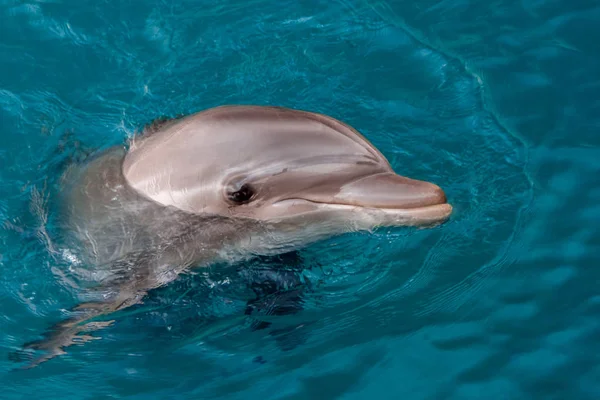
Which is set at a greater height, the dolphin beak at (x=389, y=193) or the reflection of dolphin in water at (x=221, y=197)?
the reflection of dolphin in water at (x=221, y=197)

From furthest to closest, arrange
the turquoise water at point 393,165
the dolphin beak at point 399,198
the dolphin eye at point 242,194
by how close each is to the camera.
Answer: the turquoise water at point 393,165 < the dolphin eye at point 242,194 < the dolphin beak at point 399,198

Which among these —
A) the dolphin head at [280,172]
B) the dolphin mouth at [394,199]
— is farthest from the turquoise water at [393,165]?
the dolphin mouth at [394,199]

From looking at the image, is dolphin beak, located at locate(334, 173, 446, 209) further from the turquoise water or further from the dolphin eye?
the turquoise water

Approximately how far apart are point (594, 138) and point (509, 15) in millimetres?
2570

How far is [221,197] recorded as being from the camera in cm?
596

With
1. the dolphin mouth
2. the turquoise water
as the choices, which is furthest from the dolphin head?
the turquoise water

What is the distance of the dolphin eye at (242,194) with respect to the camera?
19.3 ft

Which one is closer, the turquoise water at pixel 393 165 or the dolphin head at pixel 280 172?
the dolphin head at pixel 280 172

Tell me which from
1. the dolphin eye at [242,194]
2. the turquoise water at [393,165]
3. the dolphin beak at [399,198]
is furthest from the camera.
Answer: the turquoise water at [393,165]

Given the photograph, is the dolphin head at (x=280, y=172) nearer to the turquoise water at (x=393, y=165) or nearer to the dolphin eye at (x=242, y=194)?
the dolphin eye at (x=242, y=194)

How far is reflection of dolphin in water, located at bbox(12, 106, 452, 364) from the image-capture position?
5.74 metres

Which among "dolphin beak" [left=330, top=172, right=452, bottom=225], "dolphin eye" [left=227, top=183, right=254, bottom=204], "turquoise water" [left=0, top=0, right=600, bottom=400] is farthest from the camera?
"turquoise water" [left=0, top=0, right=600, bottom=400]

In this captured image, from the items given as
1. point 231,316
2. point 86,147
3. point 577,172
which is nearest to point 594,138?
point 577,172

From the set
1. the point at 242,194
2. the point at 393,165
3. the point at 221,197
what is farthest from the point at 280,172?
the point at 393,165
